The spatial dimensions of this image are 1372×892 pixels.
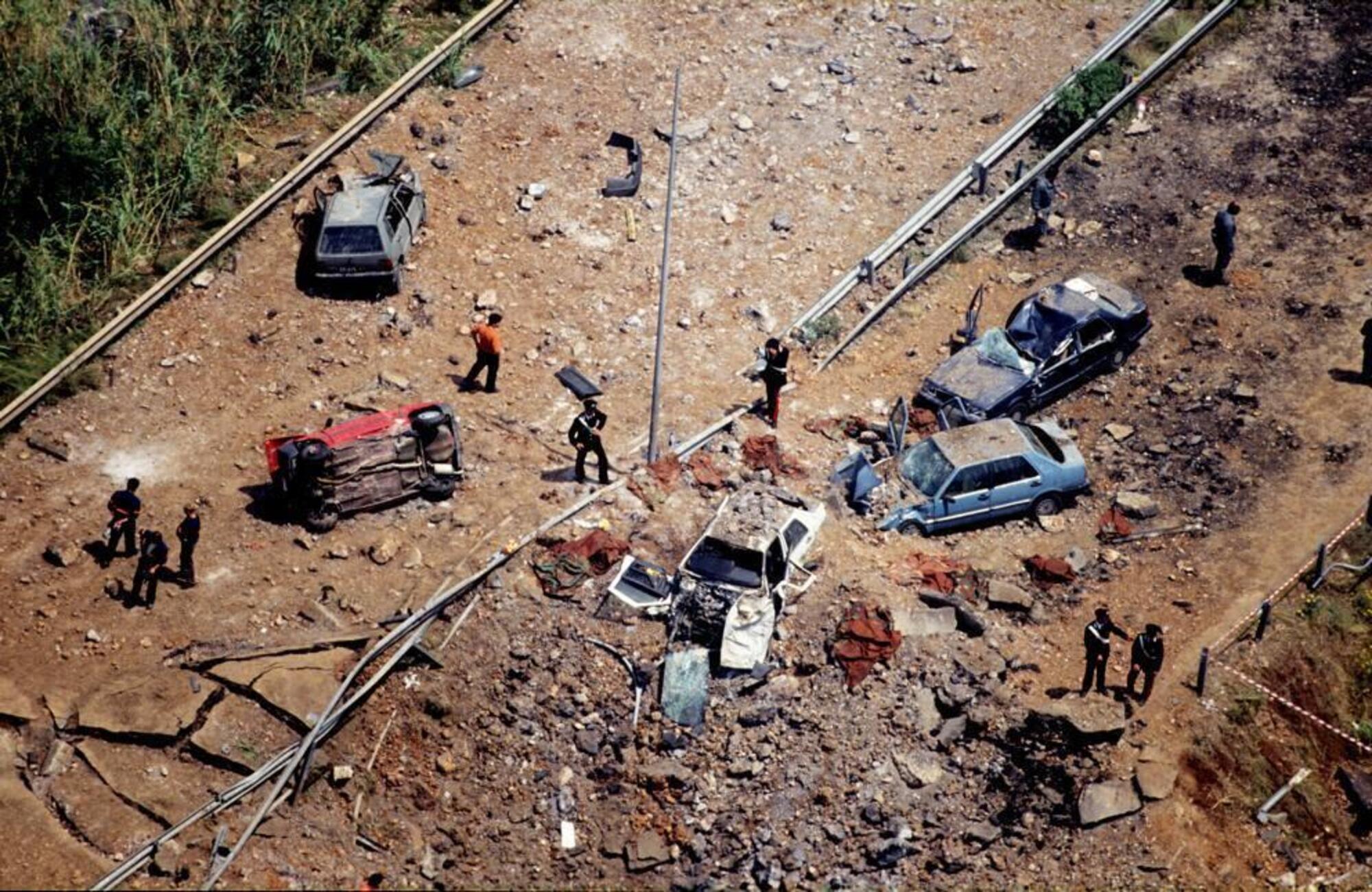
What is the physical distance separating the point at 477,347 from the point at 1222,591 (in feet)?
39.1

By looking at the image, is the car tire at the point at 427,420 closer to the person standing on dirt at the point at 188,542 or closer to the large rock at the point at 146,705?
the person standing on dirt at the point at 188,542

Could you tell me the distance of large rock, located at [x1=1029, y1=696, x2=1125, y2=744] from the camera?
63.5 feet

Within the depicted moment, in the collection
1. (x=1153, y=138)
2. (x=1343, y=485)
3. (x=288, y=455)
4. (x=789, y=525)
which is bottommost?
(x=288, y=455)

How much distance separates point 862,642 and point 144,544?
10.00 metres

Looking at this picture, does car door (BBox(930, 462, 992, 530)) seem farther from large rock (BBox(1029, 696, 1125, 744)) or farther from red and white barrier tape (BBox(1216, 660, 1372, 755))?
red and white barrier tape (BBox(1216, 660, 1372, 755))

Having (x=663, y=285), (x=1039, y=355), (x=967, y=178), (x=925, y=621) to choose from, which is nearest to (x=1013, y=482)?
(x=925, y=621)

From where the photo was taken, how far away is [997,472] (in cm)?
2238

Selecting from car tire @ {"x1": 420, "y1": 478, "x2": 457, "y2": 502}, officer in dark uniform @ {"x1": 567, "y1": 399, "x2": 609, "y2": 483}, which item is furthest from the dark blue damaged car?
car tire @ {"x1": 420, "y1": 478, "x2": 457, "y2": 502}

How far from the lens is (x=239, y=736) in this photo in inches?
756

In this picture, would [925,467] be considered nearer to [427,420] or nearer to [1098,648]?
[1098,648]

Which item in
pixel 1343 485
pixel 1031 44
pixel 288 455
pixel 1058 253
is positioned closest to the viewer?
pixel 288 455

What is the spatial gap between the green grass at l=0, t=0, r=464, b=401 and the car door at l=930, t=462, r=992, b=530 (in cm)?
1407

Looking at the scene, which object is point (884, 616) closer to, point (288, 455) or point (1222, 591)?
point (1222, 591)

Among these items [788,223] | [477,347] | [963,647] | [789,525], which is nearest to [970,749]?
[963,647]
